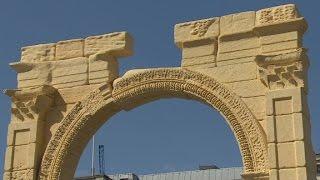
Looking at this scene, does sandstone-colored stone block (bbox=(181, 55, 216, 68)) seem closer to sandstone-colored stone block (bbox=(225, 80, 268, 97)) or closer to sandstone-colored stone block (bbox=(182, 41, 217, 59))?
sandstone-colored stone block (bbox=(182, 41, 217, 59))

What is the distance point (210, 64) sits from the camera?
12.2 m

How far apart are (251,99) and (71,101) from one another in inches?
138

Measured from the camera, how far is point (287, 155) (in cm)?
1095

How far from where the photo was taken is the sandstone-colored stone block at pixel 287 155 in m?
10.9

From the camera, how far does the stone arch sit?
1170 cm

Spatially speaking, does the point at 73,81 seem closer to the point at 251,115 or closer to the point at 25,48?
the point at 25,48

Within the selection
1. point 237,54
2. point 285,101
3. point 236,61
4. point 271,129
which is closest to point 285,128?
point 271,129

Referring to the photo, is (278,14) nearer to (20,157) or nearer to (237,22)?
(237,22)

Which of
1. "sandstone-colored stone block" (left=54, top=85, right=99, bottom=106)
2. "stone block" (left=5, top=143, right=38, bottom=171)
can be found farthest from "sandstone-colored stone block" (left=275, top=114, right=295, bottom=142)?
"stone block" (left=5, top=143, right=38, bottom=171)

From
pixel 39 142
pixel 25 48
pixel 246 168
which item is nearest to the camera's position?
pixel 246 168

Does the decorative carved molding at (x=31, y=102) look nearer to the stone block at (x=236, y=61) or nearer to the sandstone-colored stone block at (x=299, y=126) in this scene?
the stone block at (x=236, y=61)

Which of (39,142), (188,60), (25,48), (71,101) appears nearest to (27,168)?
(39,142)

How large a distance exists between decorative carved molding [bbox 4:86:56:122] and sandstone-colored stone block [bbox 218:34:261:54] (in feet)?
11.1

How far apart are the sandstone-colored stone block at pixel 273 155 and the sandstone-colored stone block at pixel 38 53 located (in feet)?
16.0
